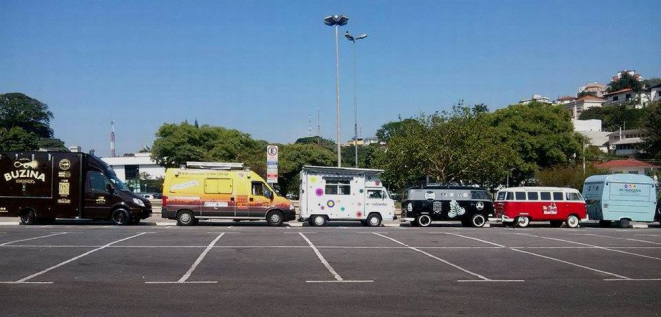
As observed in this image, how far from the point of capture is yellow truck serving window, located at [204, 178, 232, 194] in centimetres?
2781

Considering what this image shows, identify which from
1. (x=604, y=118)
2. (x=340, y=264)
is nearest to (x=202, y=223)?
(x=340, y=264)

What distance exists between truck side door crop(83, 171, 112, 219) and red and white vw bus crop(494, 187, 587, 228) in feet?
59.9

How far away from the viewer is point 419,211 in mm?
29375

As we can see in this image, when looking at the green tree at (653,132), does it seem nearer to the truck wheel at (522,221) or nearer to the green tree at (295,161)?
the green tree at (295,161)

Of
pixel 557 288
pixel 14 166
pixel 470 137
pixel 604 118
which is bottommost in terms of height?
pixel 557 288

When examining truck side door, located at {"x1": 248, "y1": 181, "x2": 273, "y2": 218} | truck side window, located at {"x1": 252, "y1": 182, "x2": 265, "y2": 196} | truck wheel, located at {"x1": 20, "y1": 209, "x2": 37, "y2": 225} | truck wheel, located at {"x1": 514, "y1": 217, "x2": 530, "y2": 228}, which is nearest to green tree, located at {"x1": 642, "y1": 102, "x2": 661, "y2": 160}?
truck wheel, located at {"x1": 514, "y1": 217, "x2": 530, "y2": 228}

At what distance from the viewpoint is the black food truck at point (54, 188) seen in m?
26.8

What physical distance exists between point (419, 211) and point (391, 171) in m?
15.4

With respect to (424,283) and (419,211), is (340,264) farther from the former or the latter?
(419,211)

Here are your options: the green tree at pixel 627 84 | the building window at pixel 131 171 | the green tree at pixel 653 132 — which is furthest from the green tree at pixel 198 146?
the green tree at pixel 627 84

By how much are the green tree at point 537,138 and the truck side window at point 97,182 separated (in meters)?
42.0

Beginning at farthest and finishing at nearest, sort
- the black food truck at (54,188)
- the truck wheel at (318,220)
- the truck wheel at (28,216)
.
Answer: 1. the truck wheel at (318,220)
2. the truck wheel at (28,216)
3. the black food truck at (54,188)

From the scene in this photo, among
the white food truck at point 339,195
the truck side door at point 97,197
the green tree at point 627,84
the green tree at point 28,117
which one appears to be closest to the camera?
the truck side door at point 97,197

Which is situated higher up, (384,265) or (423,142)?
(423,142)
